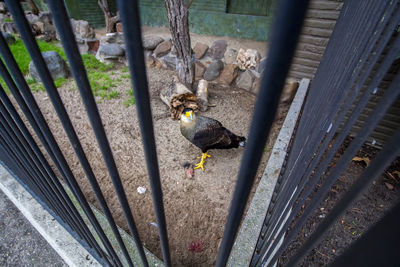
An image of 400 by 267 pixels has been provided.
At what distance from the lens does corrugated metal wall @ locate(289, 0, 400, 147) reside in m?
3.33

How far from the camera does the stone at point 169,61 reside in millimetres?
6289

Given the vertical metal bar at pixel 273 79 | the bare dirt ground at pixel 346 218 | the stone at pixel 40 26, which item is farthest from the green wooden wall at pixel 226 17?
the vertical metal bar at pixel 273 79

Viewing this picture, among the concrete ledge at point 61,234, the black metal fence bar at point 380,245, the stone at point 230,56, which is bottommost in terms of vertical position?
the concrete ledge at point 61,234

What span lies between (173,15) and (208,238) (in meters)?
3.90

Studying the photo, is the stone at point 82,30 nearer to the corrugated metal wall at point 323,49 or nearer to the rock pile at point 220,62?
the rock pile at point 220,62

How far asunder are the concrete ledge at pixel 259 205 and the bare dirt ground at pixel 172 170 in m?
0.53

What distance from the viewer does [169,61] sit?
633 centimetres

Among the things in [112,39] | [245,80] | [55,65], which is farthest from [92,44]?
[245,80]

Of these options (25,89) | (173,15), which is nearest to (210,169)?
(25,89)

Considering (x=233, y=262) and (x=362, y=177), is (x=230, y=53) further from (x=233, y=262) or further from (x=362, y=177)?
(x=362, y=177)

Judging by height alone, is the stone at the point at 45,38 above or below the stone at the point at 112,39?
below

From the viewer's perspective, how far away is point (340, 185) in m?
2.94

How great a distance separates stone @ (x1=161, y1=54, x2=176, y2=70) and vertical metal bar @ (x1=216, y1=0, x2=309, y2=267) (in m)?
6.27

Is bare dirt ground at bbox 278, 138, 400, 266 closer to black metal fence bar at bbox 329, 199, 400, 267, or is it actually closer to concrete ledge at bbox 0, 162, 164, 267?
concrete ledge at bbox 0, 162, 164, 267
